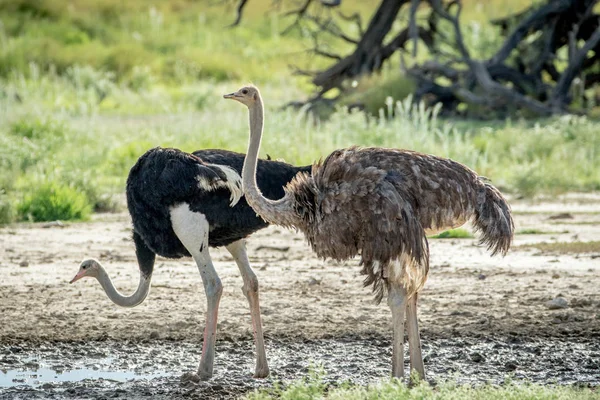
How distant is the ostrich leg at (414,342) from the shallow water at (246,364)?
13cm

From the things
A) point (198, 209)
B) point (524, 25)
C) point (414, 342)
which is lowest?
point (414, 342)

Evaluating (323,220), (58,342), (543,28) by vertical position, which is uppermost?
(543,28)

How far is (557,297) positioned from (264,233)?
363 cm

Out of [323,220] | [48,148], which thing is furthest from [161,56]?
[323,220]

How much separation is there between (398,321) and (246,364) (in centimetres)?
117

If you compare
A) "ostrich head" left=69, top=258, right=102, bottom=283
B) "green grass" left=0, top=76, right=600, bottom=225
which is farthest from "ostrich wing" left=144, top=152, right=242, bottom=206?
"green grass" left=0, top=76, right=600, bottom=225

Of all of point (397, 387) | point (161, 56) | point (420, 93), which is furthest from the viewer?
point (161, 56)

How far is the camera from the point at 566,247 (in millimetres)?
9914

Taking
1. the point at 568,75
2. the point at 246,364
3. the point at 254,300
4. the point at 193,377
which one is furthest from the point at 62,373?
the point at 568,75

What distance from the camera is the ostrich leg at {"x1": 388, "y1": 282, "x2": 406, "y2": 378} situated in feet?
19.2

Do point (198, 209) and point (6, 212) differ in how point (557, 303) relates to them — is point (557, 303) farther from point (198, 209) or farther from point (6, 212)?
point (6, 212)

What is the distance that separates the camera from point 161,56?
3092cm

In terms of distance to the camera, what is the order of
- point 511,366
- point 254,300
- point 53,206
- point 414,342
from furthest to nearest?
point 53,206 → point 254,300 → point 511,366 → point 414,342

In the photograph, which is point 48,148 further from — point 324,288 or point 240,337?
point 240,337
